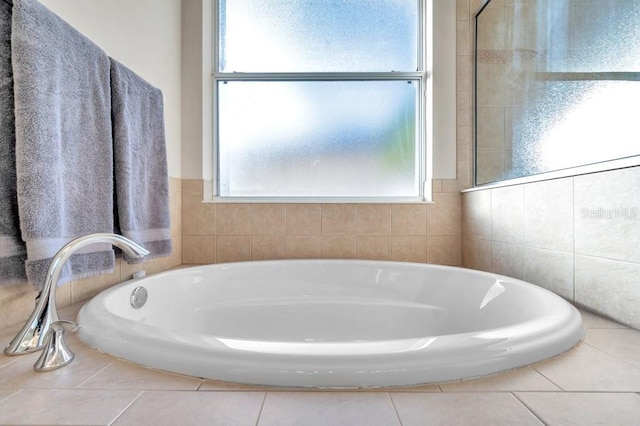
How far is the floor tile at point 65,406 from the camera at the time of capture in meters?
0.40

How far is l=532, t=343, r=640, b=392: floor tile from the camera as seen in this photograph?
0.49 meters

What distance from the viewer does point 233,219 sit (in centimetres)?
166

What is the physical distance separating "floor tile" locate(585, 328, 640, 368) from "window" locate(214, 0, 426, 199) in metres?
1.13

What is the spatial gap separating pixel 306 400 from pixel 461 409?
0.22 metres

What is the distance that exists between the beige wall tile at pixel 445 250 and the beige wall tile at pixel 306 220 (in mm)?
613

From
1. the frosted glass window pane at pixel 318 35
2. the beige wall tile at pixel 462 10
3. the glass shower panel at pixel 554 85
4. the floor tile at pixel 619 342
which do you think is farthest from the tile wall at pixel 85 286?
the beige wall tile at pixel 462 10

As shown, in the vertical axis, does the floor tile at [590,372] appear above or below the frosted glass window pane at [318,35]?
below

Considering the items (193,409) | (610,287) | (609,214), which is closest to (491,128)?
(609,214)

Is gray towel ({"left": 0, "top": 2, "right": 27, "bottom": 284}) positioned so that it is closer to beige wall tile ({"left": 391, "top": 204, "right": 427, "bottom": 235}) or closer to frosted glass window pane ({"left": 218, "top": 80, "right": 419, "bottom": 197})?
frosted glass window pane ({"left": 218, "top": 80, "right": 419, "bottom": 197})

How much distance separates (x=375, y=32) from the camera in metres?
1.79

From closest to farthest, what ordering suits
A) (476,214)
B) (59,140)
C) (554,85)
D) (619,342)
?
1. (619,342)
2. (59,140)
3. (554,85)
4. (476,214)

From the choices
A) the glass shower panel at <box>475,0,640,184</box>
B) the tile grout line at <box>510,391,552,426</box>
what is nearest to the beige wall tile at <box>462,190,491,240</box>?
the glass shower panel at <box>475,0,640,184</box>

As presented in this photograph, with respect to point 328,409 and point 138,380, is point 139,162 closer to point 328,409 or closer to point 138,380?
point 138,380

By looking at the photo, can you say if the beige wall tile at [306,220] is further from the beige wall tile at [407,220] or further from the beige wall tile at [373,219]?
the beige wall tile at [407,220]
